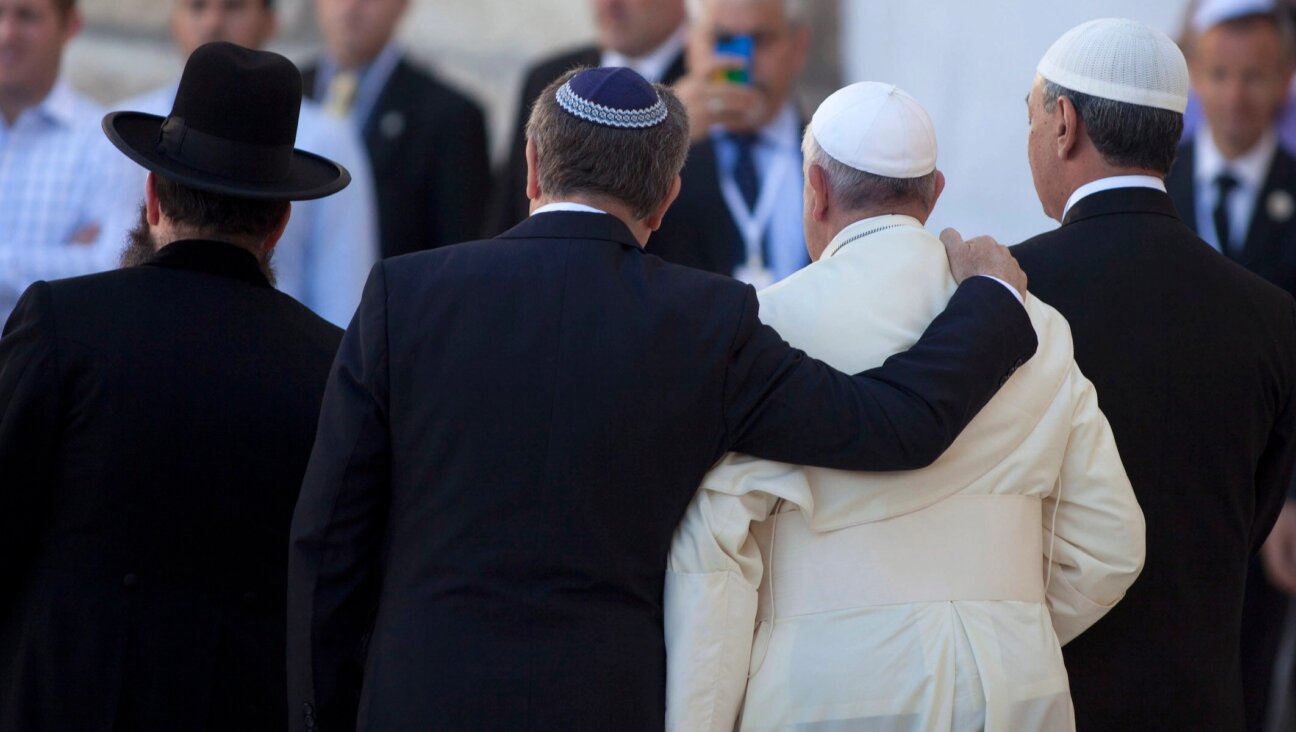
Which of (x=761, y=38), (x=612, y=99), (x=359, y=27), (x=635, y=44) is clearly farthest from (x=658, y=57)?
(x=612, y=99)

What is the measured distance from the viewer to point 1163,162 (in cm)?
321

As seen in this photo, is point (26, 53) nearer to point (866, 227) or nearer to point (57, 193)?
point (57, 193)

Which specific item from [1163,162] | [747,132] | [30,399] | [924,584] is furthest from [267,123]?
[747,132]

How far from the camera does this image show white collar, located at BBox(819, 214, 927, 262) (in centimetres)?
288

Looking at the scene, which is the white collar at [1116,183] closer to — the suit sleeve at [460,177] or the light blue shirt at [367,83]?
the suit sleeve at [460,177]

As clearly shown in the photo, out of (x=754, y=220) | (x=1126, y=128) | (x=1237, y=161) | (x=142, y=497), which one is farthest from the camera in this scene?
(x=1237, y=161)

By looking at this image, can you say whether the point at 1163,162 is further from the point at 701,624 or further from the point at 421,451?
the point at 421,451

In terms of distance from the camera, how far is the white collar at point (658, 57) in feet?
20.0

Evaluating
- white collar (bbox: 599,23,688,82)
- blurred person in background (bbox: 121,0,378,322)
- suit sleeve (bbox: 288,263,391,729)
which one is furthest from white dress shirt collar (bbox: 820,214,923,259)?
white collar (bbox: 599,23,688,82)

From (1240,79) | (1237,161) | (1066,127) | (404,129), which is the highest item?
(1066,127)

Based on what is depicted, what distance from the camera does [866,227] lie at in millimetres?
2883

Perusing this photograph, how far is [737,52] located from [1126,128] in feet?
8.40

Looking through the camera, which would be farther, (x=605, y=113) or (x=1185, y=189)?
(x=1185, y=189)

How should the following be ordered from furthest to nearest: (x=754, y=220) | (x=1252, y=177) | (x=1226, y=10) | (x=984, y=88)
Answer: (x=984, y=88), (x=1226, y=10), (x=1252, y=177), (x=754, y=220)
